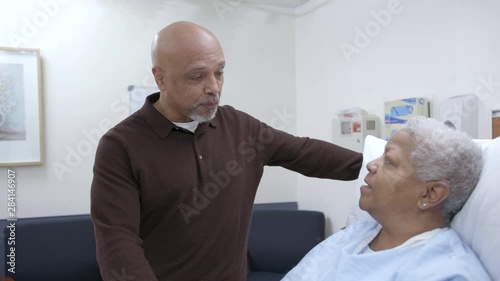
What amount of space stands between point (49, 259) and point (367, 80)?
84.8 inches

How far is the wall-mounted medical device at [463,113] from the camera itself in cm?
184

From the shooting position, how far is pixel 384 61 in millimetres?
2389

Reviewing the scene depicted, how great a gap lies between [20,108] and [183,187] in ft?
5.61

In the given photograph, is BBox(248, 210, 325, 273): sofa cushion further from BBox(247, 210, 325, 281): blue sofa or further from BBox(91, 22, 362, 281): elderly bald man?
BBox(91, 22, 362, 281): elderly bald man

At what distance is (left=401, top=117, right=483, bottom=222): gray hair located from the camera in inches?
Answer: 44.0

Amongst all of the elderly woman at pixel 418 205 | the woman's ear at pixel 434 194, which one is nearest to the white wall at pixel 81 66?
the elderly woman at pixel 418 205

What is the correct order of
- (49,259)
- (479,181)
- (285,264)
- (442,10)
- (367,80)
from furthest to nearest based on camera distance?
(285,264) → (367,80) → (49,259) → (442,10) → (479,181)

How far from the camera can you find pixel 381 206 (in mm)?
1215

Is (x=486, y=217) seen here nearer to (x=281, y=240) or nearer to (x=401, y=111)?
(x=401, y=111)

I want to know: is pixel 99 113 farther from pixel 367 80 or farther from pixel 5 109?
pixel 367 80

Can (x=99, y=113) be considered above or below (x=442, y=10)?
below

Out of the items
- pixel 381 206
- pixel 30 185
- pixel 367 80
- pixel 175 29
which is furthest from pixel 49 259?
pixel 367 80

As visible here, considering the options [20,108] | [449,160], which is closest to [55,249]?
[20,108]

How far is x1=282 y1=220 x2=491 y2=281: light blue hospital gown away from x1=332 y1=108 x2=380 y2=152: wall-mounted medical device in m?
1.07
